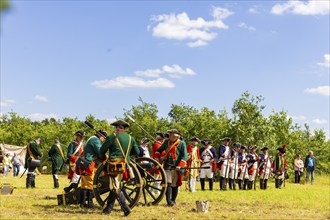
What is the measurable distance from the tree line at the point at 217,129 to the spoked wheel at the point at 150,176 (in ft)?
43.3

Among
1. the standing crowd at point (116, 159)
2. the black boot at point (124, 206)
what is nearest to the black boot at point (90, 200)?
the standing crowd at point (116, 159)

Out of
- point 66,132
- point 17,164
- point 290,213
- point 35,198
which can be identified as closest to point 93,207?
point 35,198

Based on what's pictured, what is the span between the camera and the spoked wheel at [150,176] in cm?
931

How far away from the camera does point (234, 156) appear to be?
54.4ft

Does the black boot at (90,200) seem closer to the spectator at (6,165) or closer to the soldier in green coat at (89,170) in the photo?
the soldier in green coat at (89,170)

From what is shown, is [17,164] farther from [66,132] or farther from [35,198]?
[35,198]

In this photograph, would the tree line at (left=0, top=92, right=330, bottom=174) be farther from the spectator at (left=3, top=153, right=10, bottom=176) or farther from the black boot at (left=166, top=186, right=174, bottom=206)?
the black boot at (left=166, top=186, right=174, bottom=206)

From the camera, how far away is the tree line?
23984mm

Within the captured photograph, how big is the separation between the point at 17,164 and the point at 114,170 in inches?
798

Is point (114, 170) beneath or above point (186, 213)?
above

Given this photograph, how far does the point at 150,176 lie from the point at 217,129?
16055 mm

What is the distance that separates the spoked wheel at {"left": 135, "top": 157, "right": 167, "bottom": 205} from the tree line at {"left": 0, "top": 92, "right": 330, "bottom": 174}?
13.2m

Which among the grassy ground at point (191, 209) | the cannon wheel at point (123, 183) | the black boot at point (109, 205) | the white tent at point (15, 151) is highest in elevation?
the white tent at point (15, 151)

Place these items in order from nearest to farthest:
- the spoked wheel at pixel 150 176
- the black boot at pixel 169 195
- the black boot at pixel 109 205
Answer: the black boot at pixel 109 205 < the spoked wheel at pixel 150 176 < the black boot at pixel 169 195
